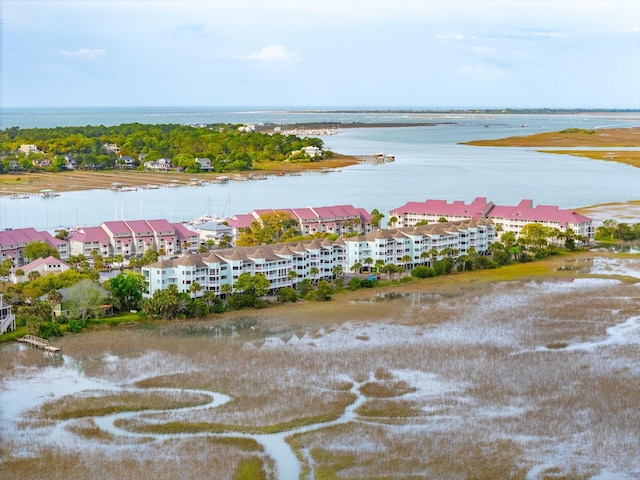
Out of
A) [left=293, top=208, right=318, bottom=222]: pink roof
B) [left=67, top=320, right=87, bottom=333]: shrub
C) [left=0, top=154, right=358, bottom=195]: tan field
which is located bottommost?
[left=67, top=320, right=87, bottom=333]: shrub

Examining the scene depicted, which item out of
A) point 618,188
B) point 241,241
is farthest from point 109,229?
point 618,188

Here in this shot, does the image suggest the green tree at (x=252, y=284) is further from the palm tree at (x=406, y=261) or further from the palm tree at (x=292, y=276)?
the palm tree at (x=406, y=261)

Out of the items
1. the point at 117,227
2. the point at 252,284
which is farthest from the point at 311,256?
the point at 117,227

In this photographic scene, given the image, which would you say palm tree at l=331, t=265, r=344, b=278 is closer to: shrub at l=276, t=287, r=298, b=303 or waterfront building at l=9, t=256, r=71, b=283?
shrub at l=276, t=287, r=298, b=303

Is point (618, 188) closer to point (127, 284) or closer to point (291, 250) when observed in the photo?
point (291, 250)

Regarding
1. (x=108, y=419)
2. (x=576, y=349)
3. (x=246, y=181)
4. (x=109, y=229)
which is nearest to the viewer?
(x=108, y=419)

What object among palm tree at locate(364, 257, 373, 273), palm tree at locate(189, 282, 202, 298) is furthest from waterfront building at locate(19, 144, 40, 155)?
palm tree at locate(189, 282, 202, 298)

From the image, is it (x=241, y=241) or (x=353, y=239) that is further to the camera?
(x=241, y=241)
